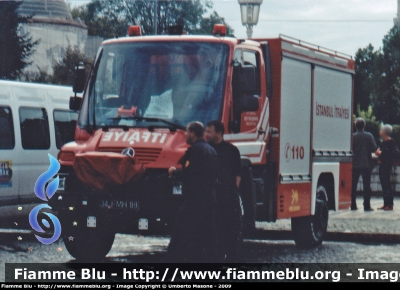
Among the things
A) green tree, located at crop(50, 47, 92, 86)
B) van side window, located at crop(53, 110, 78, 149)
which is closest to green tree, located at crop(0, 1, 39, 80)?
green tree, located at crop(50, 47, 92, 86)

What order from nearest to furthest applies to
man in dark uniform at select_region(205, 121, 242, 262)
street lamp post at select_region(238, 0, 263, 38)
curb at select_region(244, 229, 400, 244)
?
man in dark uniform at select_region(205, 121, 242, 262) < curb at select_region(244, 229, 400, 244) < street lamp post at select_region(238, 0, 263, 38)

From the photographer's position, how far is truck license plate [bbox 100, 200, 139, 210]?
1082cm

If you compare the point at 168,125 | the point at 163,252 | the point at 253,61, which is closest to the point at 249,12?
the point at 253,61

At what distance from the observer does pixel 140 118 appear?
11234 mm

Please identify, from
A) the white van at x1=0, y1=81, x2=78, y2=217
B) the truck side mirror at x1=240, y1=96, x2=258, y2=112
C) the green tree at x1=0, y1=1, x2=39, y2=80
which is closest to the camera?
the truck side mirror at x1=240, y1=96, x2=258, y2=112

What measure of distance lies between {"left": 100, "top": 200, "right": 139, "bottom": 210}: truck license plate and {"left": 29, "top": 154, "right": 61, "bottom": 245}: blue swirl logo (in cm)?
73

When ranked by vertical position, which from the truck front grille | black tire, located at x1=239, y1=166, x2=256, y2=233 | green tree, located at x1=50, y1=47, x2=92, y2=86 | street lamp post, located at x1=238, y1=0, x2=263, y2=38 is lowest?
green tree, located at x1=50, y1=47, x2=92, y2=86

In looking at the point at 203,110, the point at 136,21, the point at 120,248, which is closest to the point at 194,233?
the point at 203,110

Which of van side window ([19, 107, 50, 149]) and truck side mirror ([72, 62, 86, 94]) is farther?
van side window ([19, 107, 50, 149])

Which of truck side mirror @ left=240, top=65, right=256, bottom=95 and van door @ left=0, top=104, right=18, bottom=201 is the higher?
truck side mirror @ left=240, top=65, right=256, bottom=95

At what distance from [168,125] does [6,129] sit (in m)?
3.99

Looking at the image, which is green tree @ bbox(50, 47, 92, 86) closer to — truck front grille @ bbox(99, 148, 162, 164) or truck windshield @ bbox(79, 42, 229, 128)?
truck windshield @ bbox(79, 42, 229, 128)

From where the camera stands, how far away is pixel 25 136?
48.1 ft

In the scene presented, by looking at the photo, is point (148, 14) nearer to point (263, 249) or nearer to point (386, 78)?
point (386, 78)
